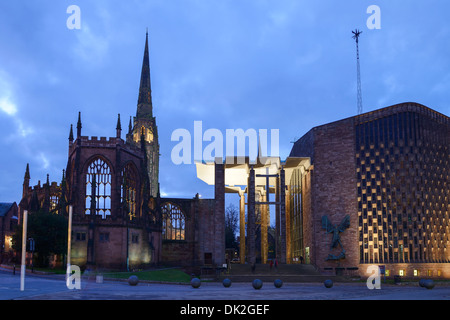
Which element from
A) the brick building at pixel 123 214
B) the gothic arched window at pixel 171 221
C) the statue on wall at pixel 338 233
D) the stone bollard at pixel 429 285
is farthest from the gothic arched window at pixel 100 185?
the stone bollard at pixel 429 285

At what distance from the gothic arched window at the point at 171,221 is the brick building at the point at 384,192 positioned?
65.3 feet

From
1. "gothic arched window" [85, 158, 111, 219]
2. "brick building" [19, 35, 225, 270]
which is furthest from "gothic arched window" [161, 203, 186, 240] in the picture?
"gothic arched window" [85, 158, 111, 219]

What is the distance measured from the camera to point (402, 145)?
2044 inches

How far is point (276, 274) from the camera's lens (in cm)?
4931

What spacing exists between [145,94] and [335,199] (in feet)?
239

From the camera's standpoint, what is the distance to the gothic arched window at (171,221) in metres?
67.5

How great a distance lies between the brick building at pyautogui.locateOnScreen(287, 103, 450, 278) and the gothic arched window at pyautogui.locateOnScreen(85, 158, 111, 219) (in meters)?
23.9

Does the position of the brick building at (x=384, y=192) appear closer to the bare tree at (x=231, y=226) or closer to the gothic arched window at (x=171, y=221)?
the gothic arched window at (x=171, y=221)

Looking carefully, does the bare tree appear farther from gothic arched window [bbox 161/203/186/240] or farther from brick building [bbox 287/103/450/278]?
brick building [bbox 287/103/450/278]

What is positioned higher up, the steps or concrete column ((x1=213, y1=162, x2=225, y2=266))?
concrete column ((x1=213, y1=162, x2=225, y2=266))

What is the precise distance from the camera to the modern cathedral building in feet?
167

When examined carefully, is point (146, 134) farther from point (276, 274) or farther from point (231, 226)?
point (276, 274)

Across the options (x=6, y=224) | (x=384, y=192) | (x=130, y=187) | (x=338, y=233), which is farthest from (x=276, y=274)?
(x=6, y=224)
